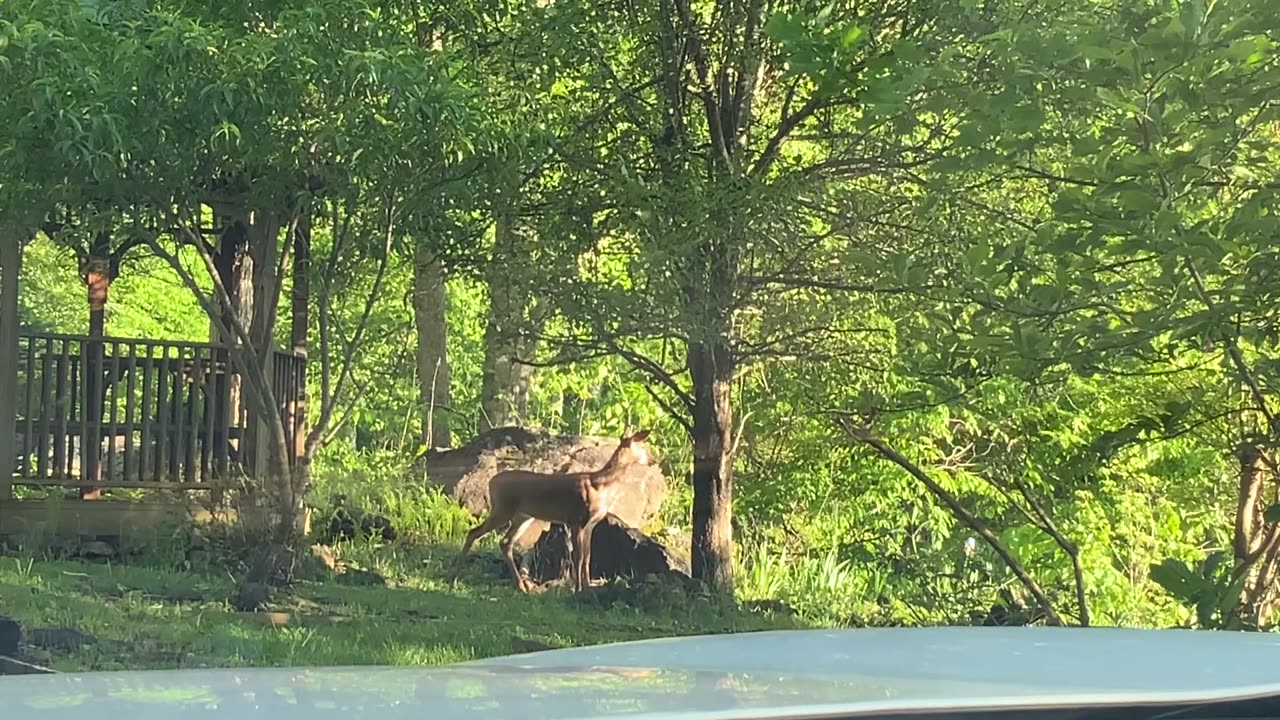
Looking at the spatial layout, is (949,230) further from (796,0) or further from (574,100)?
(574,100)

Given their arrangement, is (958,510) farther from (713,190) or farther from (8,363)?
(8,363)

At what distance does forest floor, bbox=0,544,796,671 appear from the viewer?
18.8 ft

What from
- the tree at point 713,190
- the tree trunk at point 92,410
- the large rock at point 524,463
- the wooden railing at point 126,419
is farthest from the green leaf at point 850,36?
the large rock at point 524,463

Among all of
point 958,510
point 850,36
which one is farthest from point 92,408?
point 850,36

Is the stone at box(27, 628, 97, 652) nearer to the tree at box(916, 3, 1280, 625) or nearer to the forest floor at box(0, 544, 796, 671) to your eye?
the forest floor at box(0, 544, 796, 671)

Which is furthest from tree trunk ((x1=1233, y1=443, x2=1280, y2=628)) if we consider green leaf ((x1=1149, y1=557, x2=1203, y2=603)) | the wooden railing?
the wooden railing

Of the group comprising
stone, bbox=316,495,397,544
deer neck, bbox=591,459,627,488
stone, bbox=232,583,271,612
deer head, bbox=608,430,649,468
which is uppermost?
deer head, bbox=608,430,649,468

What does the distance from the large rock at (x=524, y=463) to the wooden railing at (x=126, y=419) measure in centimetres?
230

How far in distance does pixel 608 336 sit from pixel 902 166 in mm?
2005

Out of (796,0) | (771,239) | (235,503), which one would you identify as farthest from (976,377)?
(235,503)

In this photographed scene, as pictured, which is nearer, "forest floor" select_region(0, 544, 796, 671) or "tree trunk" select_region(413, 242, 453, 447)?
"forest floor" select_region(0, 544, 796, 671)

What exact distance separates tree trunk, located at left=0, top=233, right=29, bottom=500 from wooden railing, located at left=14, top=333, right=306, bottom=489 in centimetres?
10

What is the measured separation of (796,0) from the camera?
6.45m

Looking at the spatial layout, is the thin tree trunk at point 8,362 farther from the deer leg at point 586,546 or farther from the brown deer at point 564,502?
the deer leg at point 586,546
